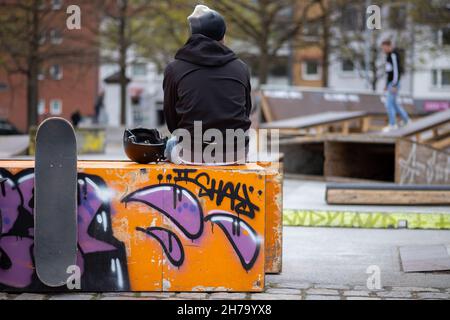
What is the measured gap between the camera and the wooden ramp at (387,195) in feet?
33.6

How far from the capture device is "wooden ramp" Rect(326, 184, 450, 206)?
1024 cm

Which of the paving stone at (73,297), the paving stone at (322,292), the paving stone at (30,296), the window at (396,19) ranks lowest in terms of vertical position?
the paving stone at (30,296)

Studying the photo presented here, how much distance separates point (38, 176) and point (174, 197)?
2.96 ft

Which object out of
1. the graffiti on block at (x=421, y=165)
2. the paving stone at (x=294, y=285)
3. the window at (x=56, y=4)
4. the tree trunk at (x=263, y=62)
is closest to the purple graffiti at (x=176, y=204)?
the paving stone at (x=294, y=285)

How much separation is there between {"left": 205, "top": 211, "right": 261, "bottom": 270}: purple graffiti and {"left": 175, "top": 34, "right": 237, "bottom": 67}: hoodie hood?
1.08m

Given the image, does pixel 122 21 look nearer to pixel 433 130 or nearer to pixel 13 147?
pixel 13 147

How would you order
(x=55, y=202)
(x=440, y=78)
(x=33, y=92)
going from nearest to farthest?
(x=55, y=202), (x=33, y=92), (x=440, y=78)

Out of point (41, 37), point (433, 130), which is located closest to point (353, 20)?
point (41, 37)

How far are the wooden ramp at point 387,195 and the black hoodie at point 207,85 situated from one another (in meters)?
4.78

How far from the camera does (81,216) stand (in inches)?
213

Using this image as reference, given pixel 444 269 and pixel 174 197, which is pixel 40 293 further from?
pixel 444 269

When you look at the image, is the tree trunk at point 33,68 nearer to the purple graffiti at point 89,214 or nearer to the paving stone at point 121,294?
the purple graffiti at point 89,214

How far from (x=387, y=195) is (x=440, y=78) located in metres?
51.6

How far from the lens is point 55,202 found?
5301 millimetres
